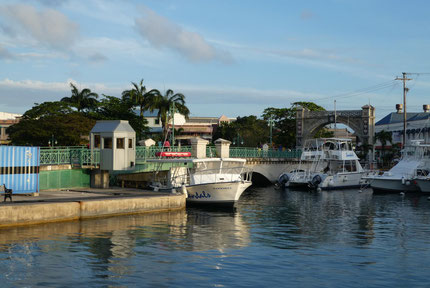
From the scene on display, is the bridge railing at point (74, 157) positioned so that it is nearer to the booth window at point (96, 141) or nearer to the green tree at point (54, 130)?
the booth window at point (96, 141)

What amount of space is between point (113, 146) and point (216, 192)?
30.9 ft

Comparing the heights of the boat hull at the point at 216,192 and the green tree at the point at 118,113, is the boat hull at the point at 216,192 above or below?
below

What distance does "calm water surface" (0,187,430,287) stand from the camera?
18938 millimetres

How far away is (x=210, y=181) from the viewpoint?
41.8 metres

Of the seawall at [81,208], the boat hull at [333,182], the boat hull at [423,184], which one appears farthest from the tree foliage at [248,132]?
the seawall at [81,208]

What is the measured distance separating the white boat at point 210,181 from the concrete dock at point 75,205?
2.12 metres

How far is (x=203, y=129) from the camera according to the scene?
145 meters

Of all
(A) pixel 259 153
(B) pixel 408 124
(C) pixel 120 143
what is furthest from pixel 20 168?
(B) pixel 408 124

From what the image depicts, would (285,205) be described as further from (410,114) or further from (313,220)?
(410,114)

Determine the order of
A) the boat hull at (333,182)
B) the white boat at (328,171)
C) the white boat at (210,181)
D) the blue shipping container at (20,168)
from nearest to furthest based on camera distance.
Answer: the blue shipping container at (20,168), the white boat at (210,181), the boat hull at (333,182), the white boat at (328,171)

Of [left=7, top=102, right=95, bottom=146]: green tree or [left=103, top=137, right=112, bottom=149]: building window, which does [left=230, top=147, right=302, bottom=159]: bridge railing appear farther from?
[left=103, top=137, right=112, bottom=149]: building window

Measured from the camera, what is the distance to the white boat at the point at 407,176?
2375 inches

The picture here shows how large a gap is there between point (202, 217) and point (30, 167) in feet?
40.7

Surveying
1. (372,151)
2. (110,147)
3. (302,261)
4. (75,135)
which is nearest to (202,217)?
(110,147)
